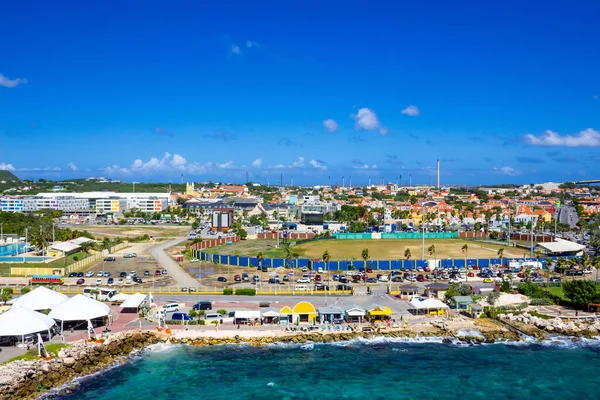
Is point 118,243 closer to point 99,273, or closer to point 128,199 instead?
point 99,273

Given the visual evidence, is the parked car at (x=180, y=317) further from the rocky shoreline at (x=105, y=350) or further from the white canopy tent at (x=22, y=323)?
the white canopy tent at (x=22, y=323)

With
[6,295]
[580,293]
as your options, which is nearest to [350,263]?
[580,293]

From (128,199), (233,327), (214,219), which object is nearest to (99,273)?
(233,327)

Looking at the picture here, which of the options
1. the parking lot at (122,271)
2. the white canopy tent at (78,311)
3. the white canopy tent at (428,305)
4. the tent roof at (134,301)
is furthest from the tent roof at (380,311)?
the parking lot at (122,271)

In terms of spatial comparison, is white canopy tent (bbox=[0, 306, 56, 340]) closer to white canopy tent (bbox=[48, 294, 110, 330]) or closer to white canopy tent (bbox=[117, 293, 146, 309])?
white canopy tent (bbox=[48, 294, 110, 330])

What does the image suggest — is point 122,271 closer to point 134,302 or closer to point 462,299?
point 134,302

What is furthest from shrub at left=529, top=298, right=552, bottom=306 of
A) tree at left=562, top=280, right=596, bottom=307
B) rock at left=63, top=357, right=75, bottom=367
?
rock at left=63, top=357, right=75, bottom=367
